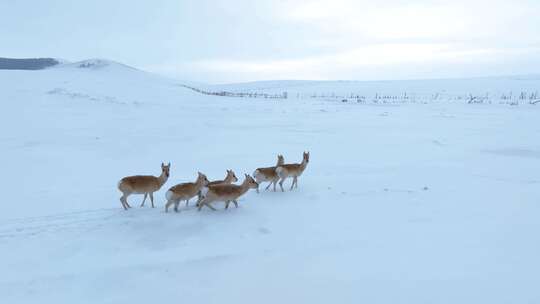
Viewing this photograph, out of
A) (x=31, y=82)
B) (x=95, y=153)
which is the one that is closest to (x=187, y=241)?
(x=95, y=153)

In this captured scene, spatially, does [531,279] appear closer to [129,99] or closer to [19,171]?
[19,171]

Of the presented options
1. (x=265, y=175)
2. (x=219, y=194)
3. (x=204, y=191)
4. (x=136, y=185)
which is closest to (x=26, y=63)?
(x=136, y=185)

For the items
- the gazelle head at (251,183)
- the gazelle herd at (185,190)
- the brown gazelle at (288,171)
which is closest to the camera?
the gazelle herd at (185,190)

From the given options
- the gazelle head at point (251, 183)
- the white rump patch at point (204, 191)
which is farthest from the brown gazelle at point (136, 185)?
the gazelle head at point (251, 183)

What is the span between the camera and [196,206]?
8.70 m

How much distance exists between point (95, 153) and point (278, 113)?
12.2 meters

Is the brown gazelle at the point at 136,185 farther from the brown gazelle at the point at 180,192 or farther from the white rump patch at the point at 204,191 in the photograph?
the white rump patch at the point at 204,191

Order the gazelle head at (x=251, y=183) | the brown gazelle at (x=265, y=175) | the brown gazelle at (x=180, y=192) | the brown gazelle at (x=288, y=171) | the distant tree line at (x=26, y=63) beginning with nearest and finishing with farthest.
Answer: the brown gazelle at (x=180, y=192) < the gazelle head at (x=251, y=183) < the brown gazelle at (x=265, y=175) < the brown gazelle at (x=288, y=171) < the distant tree line at (x=26, y=63)

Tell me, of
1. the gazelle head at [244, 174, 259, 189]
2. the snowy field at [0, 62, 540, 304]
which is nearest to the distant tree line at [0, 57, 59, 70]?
the snowy field at [0, 62, 540, 304]

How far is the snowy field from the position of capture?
18.2 feet

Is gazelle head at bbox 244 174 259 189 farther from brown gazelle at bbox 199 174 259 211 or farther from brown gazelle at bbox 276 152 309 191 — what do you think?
brown gazelle at bbox 276 152 309 191

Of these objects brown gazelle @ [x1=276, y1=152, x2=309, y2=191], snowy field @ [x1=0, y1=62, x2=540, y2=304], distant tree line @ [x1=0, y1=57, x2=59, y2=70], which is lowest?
snowy field @ [x1=0, y1=62, x2=540, y2=304]

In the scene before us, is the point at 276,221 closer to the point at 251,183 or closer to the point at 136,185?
the point at 251,183

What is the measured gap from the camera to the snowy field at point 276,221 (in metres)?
5.54
